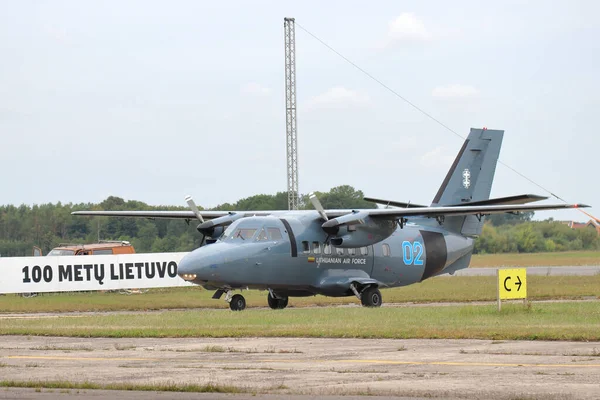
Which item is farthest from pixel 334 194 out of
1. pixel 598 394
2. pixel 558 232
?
pixel 598 394

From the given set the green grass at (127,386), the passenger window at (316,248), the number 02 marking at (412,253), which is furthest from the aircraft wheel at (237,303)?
the green grass at (127,386)

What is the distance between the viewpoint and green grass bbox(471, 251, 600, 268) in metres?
69.3

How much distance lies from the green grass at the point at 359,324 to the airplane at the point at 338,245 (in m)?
2.04

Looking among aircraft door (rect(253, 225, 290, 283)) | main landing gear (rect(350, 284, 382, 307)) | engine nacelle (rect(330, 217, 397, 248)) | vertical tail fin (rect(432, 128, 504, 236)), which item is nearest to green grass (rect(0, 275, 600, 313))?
vertical tail fin (rect(432, 128, 504, 236))

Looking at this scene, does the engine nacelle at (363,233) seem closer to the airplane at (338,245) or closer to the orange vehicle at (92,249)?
the airplane at (338,245)

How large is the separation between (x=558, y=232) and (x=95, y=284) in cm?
4805

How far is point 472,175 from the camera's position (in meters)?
35.3

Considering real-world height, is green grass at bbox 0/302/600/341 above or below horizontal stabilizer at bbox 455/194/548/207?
below

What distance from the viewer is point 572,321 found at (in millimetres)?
21094

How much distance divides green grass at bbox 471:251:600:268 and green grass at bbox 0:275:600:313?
26.5 m

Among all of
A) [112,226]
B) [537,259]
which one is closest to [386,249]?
[112,226]

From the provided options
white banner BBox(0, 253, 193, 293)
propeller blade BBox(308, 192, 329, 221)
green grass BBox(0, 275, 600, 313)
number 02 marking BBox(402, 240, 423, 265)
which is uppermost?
propeller blade BBox(308, 192, 329, 221)

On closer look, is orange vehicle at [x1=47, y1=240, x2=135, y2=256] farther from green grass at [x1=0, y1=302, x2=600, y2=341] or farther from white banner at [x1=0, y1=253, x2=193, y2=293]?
green grass at [x1=0, y1=302, x2=600, y2=341]

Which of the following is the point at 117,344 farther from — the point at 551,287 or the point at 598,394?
the point at 551,287
